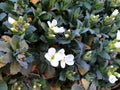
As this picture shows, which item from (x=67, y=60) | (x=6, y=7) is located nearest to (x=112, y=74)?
(x=67, y=60)

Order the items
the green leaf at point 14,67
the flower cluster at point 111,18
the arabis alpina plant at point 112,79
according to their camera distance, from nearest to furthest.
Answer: the green leaf at point 14,67 → the arabis alpina plant at point 112,79 → the flower cluster at point 111,18

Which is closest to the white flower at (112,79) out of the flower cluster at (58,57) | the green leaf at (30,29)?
the flower cluster at (58,57)

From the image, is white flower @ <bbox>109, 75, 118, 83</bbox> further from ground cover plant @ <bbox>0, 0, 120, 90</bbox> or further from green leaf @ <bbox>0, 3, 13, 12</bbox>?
green leaf @ <bbox>0, 3, 13, 12</bbox>

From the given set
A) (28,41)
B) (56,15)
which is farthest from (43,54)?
(56,15)

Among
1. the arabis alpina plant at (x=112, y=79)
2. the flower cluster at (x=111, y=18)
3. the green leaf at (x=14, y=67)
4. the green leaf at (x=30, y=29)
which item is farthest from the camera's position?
the flower cluster at (x=111, y=18)

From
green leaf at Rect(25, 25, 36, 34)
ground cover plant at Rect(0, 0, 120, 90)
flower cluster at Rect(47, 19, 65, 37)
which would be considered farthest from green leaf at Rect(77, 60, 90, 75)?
green leaf at Rect(25, 25, 36, 34)

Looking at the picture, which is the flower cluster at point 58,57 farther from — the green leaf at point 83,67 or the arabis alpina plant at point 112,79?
the arabis alpina plant at point 112,79

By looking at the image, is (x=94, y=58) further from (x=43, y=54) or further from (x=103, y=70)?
(x=43, y=54)
